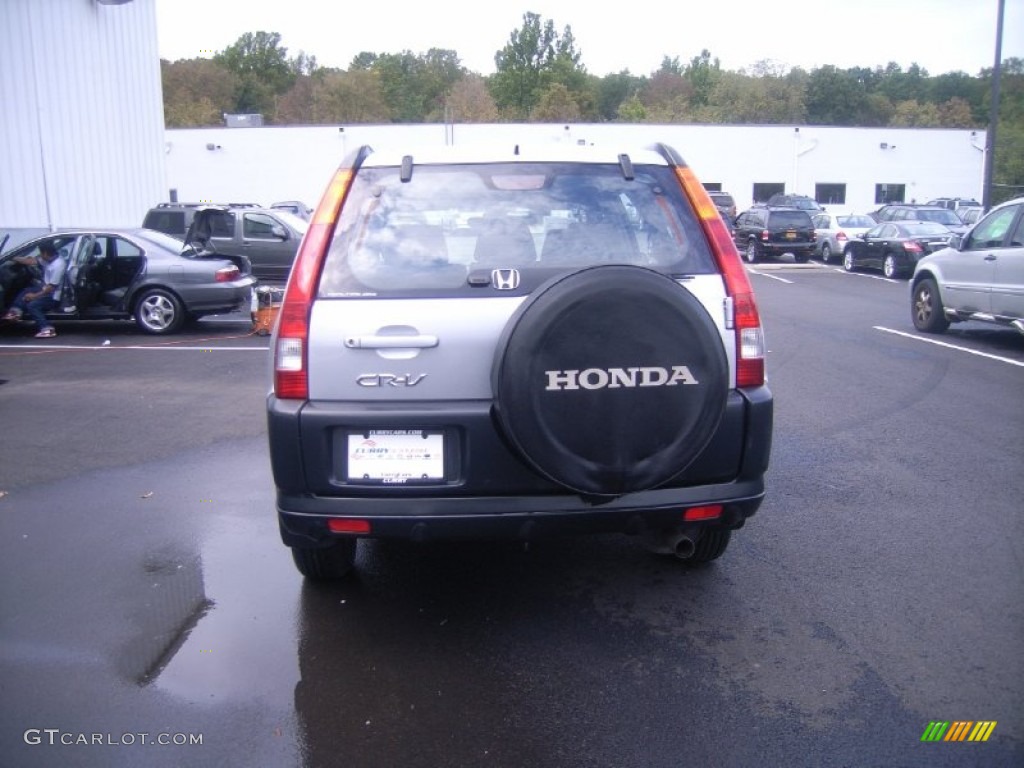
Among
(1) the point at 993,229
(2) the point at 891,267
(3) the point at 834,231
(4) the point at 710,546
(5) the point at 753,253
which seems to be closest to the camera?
(4) the point at 710,546

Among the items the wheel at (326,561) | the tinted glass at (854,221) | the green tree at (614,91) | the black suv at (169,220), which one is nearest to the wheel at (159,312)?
the black suv at (169,220)

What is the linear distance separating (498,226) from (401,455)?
100 centimetres

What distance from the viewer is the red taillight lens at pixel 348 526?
3.40m

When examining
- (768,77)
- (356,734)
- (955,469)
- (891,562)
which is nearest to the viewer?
(356,734)

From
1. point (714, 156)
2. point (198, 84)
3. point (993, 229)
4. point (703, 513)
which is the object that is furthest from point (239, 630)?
point (198, 84)

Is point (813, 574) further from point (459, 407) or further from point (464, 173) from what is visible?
point (464, 173)

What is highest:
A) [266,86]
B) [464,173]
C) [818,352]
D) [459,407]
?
[266,86]

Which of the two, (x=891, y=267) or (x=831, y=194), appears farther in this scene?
(x=831, y=194)

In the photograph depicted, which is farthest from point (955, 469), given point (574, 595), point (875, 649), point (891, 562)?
point (574, 595)

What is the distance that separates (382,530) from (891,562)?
260 centimetres

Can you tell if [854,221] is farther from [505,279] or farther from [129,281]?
[505,279]

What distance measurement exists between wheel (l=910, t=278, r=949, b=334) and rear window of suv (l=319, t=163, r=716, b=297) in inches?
373

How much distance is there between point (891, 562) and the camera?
446 centimetres

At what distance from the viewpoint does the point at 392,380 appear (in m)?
3.35
